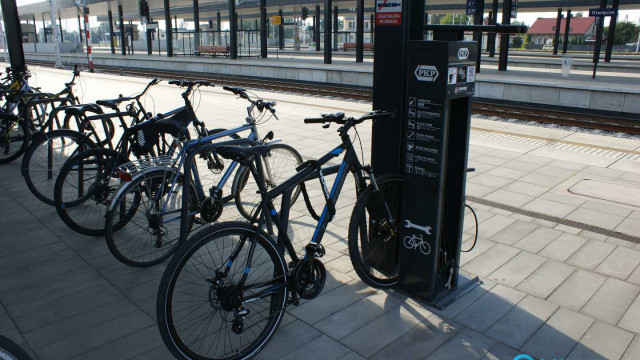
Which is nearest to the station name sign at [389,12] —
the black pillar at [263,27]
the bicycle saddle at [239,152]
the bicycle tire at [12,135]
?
the bicycle saddle at [239,152]

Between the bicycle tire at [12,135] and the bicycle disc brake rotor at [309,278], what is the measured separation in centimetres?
574

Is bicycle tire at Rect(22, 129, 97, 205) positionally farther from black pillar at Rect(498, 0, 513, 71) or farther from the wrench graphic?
black pillar at Rect(498, 0, 513, 71)

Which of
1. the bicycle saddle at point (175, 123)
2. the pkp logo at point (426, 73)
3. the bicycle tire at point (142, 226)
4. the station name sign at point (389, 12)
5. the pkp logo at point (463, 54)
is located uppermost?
the station name sign at point (389, 12)

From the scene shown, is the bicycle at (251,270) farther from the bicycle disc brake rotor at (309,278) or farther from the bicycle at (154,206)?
the bicycle at (154,206)

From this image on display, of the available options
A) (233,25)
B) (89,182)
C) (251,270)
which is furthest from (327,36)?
(251,270)

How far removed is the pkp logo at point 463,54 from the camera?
3027mm

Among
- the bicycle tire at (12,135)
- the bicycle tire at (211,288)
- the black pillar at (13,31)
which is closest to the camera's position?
the bicycle tire at (211,288)

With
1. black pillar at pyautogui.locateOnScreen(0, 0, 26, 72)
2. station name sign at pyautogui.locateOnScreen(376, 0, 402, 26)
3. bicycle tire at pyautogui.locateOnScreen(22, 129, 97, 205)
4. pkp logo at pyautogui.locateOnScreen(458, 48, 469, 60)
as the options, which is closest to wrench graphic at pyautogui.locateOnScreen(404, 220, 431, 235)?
pkp logo at pyautogui.locateOnScreen(458, 48, 469, 60)

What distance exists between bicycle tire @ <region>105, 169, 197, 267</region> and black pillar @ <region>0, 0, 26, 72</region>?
813 cm

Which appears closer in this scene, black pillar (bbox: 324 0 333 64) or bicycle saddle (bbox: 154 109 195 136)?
bicycle saddle (bbox: 154 109 195 136)

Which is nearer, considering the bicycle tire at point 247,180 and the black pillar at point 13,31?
the bicycle tire at point 247,180

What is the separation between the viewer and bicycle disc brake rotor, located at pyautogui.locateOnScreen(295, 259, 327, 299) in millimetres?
3047

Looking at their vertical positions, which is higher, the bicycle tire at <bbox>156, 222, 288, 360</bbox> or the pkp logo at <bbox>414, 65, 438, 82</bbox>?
the pkp logo at <bbox>414, 65, 438, 82</bbox>

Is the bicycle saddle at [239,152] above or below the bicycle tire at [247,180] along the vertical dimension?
above
